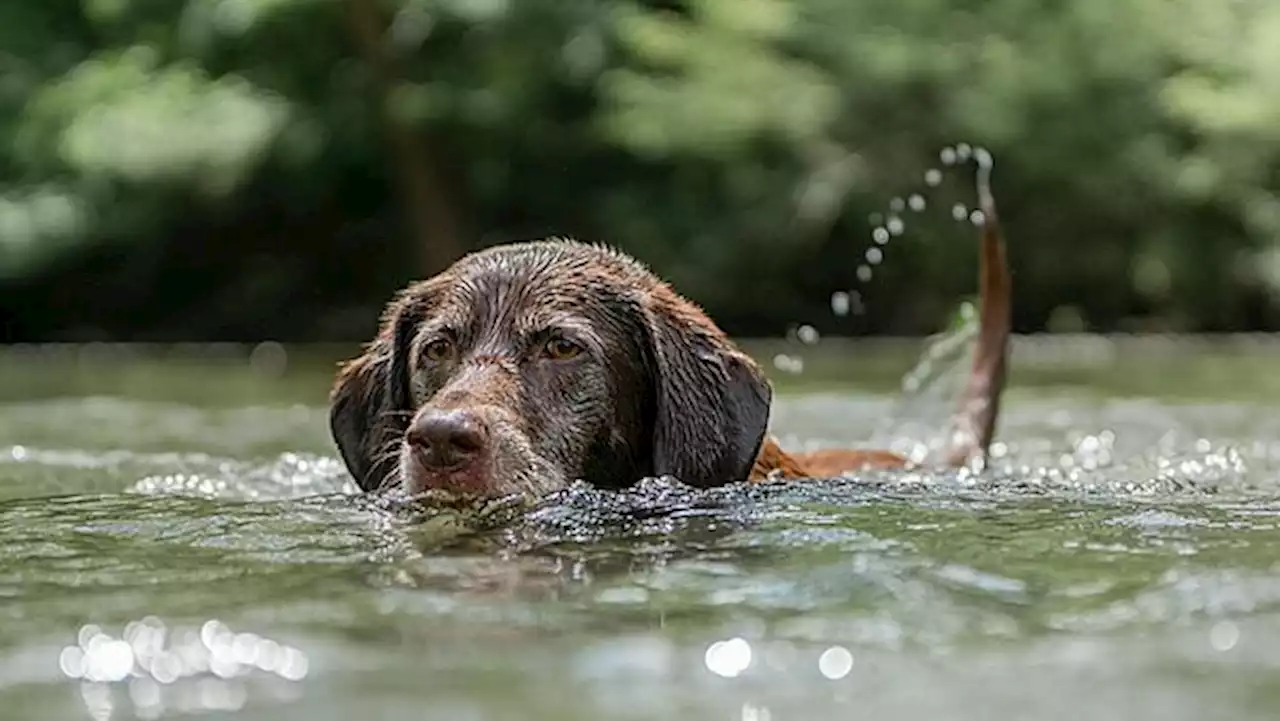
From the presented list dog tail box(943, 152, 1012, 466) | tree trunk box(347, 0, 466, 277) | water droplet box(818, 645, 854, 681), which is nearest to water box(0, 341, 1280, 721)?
water droplet box(818, 645, 854, 681)

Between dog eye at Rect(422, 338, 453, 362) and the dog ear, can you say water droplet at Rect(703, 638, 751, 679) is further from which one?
the dog ear

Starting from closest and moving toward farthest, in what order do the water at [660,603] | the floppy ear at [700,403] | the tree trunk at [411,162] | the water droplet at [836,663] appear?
the water at [660,603]
the water droplet at [836,663]
the floppy ear at [700,403]
the tree trunk at [411,162]

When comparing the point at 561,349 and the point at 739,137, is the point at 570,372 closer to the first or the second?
the point at 561,349

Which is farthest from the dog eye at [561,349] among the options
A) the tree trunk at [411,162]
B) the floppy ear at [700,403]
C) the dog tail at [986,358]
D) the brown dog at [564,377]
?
the tree trunk at [411,162]

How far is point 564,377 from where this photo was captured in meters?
4.91

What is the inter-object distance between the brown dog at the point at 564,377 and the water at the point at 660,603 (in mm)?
201

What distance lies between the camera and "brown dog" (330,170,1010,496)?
4805mm

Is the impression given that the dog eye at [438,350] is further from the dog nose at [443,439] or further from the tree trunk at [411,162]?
the tree trunk at [411,162]

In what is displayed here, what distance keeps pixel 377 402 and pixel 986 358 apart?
2361 mm

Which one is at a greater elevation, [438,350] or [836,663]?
[438,350]

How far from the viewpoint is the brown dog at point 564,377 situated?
189 inches

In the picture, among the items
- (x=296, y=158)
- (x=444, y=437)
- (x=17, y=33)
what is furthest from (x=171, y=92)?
(x=444, y=437)

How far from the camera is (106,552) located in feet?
12.7

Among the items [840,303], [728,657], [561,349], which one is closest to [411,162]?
[840,303]
